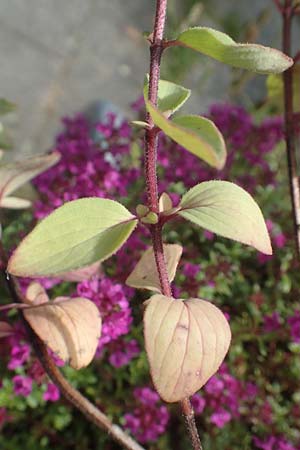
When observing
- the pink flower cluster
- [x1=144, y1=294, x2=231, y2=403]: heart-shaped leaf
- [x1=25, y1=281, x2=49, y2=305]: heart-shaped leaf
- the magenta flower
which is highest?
[x1=144, y1=294, x2=231, y2=403]: heart-shaped leaf

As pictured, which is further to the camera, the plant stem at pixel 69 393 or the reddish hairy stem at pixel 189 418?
the plant stem at pixel 69 393

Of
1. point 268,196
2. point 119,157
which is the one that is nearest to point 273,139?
point 268,196

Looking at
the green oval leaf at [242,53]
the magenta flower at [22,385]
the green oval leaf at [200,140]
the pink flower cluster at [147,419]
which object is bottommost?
the pink flower cluster at [147,419]

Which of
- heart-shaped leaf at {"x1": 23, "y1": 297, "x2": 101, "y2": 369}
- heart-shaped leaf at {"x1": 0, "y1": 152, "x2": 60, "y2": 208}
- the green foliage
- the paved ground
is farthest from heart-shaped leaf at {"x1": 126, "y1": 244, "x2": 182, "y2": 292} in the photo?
the paved ground

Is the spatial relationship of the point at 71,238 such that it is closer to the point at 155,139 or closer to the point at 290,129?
the point at 155,139

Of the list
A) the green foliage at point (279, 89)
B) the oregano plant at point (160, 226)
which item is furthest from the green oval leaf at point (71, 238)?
the green foliage at point (279, 89)

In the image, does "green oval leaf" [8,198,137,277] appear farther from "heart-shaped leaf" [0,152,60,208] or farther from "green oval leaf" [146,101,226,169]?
"heart-shaped leaf" [0,152,60,208]

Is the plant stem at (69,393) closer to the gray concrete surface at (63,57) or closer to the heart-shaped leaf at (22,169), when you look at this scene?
the heart-shaped leaf at (22,169)
